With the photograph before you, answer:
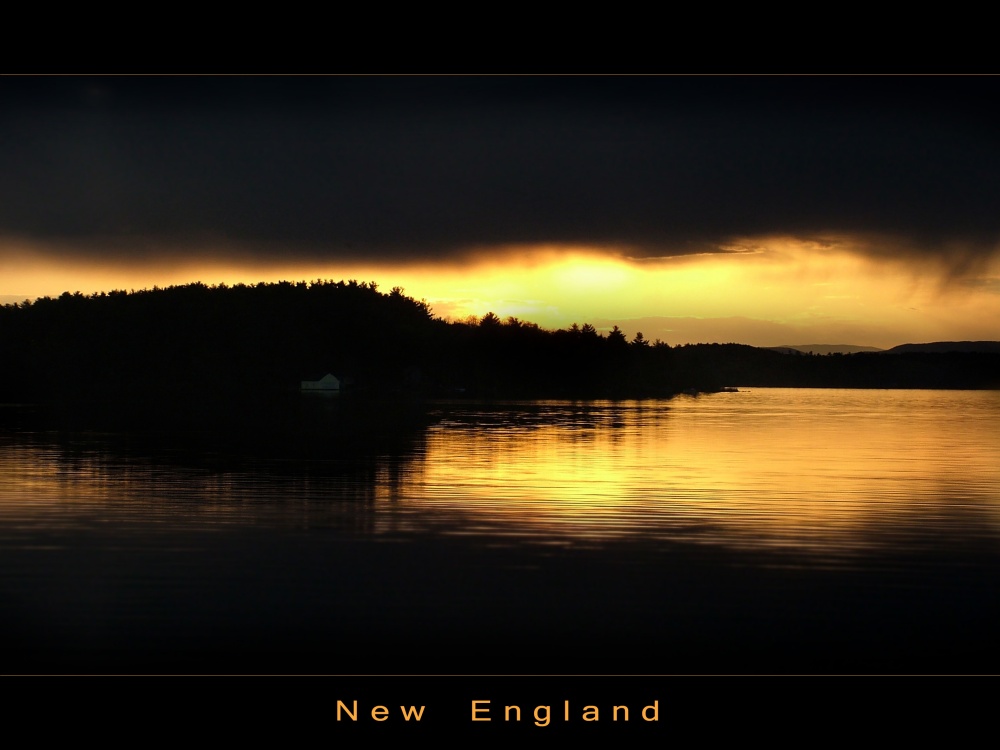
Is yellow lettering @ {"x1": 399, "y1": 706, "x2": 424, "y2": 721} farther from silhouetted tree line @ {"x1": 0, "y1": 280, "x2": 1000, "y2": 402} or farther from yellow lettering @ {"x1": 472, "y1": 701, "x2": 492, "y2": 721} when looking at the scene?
silhouetted tree line @ {"x1": 0, "y1": 280, "x2": 1000, "y2": 402}

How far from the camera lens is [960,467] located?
2802 cm

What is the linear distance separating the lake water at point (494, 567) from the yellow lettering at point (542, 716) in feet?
2.77

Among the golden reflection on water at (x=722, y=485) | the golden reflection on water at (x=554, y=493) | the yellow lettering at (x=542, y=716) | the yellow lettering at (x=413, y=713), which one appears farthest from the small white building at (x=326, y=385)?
the yellow lettering at (x=542, y=716)

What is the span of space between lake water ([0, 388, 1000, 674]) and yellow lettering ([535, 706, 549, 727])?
0.85 m

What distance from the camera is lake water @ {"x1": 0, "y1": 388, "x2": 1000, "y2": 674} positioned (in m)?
9.51

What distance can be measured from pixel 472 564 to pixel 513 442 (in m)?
22.2

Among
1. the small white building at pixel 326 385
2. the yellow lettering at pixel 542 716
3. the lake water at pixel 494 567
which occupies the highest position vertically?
the small white building at pixel 326 385

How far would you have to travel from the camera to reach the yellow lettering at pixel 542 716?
8.12m

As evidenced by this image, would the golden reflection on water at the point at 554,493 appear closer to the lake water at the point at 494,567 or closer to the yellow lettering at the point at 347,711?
the lake water at the point at 494,567

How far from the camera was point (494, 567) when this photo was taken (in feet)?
42.7

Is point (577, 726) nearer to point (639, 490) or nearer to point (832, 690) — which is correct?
point (832, 690)

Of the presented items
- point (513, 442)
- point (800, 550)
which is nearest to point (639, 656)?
point (800, 550)

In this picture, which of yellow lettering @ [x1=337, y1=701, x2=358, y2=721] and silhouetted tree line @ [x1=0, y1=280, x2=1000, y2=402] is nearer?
yellow lettering @ [x1=337, y1=701, x2=358, y2=721]

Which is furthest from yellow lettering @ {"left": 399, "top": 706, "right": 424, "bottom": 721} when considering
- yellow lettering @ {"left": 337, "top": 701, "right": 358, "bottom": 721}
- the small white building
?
the small white building
